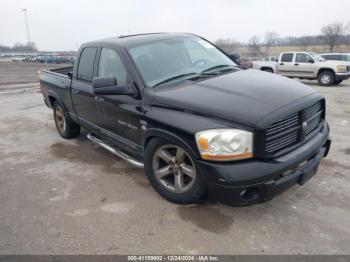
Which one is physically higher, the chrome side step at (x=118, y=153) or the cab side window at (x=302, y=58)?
the cab side window at (x=302, y=58)

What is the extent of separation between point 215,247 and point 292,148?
119 centimetres

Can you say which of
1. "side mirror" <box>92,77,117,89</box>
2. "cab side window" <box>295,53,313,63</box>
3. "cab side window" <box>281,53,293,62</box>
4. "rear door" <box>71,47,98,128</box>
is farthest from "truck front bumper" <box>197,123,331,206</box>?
"cab side window" <box>281,53,293,62</box>

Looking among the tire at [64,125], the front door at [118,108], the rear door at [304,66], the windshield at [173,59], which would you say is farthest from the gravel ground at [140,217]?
the rear door at [304,66]

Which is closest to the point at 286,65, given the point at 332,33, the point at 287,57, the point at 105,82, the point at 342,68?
the point at 287,57

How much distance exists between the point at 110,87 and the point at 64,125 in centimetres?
277

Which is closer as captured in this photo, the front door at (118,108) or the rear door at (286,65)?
the front door at (118,108)

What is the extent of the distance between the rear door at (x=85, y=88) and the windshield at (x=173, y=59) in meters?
1.02

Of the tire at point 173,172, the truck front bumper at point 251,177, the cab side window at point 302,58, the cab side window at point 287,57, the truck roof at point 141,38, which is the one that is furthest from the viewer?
the cab side window at point 287,57

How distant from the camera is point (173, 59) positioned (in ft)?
12.2

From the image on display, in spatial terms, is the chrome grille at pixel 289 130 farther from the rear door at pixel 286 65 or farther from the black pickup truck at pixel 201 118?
the rear door at pixel 286 65

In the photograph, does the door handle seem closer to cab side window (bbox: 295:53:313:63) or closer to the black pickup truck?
the black pickup truck

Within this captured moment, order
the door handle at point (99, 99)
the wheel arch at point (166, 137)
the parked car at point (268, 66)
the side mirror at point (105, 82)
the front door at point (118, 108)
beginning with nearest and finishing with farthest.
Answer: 1. the wheel arch at point (166, 137)
2. the side mirror at point (105, 82)
3. the front door at point (118, 108)
4. the door handle at point (99, 99)
5. the parked car at point (268, 66)

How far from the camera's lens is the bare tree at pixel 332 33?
167 ft

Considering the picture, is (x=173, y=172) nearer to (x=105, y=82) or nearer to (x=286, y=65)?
(x=105, y=82)
